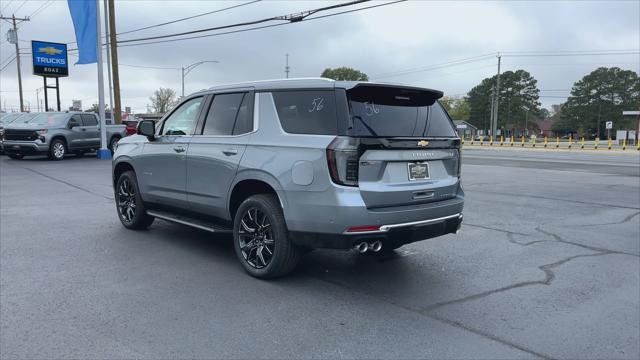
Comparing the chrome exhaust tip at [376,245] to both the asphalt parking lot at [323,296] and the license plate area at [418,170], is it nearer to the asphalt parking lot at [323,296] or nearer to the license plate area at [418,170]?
the asphalt parking lot at [323,296]

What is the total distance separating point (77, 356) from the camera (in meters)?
3.21

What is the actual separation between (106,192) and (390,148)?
27.3 feet

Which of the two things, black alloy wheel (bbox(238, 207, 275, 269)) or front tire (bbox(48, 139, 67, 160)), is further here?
front tire (bbox(48, 139, 67, 160))

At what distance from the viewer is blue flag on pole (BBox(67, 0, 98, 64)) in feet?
62.8

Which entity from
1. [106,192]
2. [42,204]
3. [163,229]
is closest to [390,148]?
[163,229]

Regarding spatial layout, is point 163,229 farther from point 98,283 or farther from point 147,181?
point 98,283

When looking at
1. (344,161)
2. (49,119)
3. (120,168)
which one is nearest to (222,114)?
(344,161)

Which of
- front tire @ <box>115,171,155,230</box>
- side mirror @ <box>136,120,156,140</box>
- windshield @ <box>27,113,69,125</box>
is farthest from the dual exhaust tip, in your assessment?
windshield @ <box>27,113,69,125</box>

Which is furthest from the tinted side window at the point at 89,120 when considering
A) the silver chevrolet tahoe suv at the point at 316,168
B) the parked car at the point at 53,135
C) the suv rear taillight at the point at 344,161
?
the suv rear taillight at the point at 344,161

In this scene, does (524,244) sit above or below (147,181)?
below

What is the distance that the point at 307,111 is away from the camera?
446cm

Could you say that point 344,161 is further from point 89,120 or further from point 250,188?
point 89,120

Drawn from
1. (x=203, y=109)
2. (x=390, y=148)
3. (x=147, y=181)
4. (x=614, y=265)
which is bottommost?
(x=614, y=265)

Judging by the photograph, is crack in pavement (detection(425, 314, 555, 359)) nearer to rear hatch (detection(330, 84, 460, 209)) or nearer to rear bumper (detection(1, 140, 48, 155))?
rear hatch (detection(330, 84, 460, 209))
